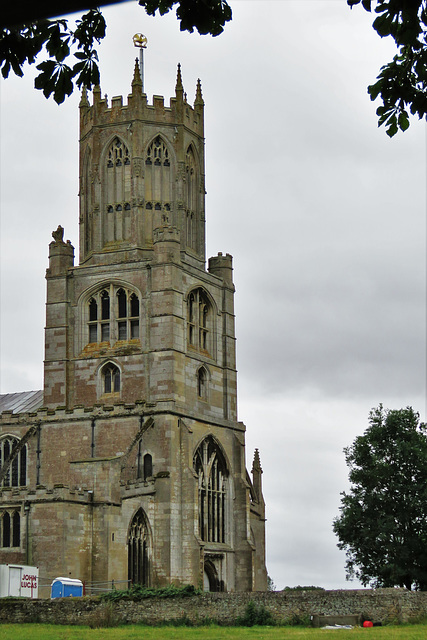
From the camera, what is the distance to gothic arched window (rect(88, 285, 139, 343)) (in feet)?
211

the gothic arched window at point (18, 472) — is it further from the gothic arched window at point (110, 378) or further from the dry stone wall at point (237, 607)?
the dry stone wall at point (237, 607)

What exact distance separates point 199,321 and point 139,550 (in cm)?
1594

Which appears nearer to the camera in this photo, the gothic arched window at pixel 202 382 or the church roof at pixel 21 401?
the gothic arched window at pixel 202 382

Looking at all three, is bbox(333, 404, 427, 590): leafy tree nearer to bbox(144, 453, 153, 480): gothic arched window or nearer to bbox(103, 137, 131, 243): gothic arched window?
bbox(144, 453, 153, 480): gothic arched window

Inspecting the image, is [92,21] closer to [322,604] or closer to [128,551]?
[322,604]

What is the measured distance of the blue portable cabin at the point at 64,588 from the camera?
5009cm

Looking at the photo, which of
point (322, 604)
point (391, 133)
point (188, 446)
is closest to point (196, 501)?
point (188, 446)

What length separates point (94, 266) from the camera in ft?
217

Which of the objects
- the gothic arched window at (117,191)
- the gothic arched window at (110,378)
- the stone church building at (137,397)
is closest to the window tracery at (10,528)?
the stone church building at (137,397)

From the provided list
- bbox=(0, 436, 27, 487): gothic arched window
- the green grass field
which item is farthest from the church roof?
the green grass field

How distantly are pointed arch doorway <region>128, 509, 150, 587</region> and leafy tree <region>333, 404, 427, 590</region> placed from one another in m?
12.1

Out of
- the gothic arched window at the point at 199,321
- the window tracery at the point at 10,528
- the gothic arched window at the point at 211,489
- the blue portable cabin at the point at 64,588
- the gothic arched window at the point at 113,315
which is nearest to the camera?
the blue portable cabin at the point at 64,588

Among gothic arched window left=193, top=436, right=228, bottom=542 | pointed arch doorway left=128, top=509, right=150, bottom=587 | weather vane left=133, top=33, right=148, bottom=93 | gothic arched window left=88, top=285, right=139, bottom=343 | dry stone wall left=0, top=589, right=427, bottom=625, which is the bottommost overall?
dry stone wall left=0, top=589, right=427, bottom=625

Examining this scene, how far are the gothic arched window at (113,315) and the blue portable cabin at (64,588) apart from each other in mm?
17397
